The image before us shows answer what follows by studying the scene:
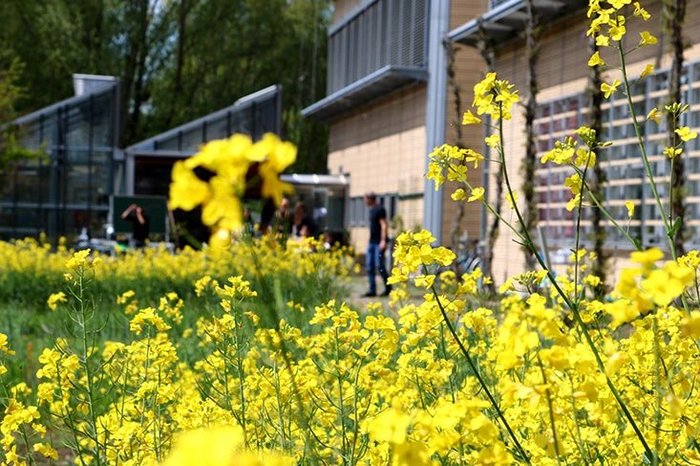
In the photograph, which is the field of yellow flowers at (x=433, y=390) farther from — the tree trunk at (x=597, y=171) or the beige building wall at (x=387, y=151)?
the beige building wall at (x=387, y=151)

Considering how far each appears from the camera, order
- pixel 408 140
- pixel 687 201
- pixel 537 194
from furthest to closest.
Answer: pixel 408 140
pixel 537 194
pixel 687 201

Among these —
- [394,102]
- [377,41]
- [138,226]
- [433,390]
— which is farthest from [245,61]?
[433,390]

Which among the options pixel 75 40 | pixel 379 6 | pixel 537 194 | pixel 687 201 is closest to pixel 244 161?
pixel 687 201

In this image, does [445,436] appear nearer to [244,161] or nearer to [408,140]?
[244,161]

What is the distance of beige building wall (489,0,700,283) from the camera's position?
1130 centimetres

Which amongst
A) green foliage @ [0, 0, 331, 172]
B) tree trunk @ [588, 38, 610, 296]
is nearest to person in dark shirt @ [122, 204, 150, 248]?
tree trunk @ [588, 38, 610, 296]

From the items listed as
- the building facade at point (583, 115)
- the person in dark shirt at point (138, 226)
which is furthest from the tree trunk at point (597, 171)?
the person in dark shirt at point (138, 226)

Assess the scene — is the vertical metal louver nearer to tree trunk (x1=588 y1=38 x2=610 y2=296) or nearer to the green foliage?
tree trunk (x1=588 y1=38 x2=610 y2=296)

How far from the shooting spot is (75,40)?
1330 inches

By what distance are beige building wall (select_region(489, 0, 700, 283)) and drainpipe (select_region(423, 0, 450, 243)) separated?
149 centimetres

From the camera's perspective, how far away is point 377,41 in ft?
71.8

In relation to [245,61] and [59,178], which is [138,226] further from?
[245,61]

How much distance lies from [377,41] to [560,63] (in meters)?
8.43

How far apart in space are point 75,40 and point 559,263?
24344mm
